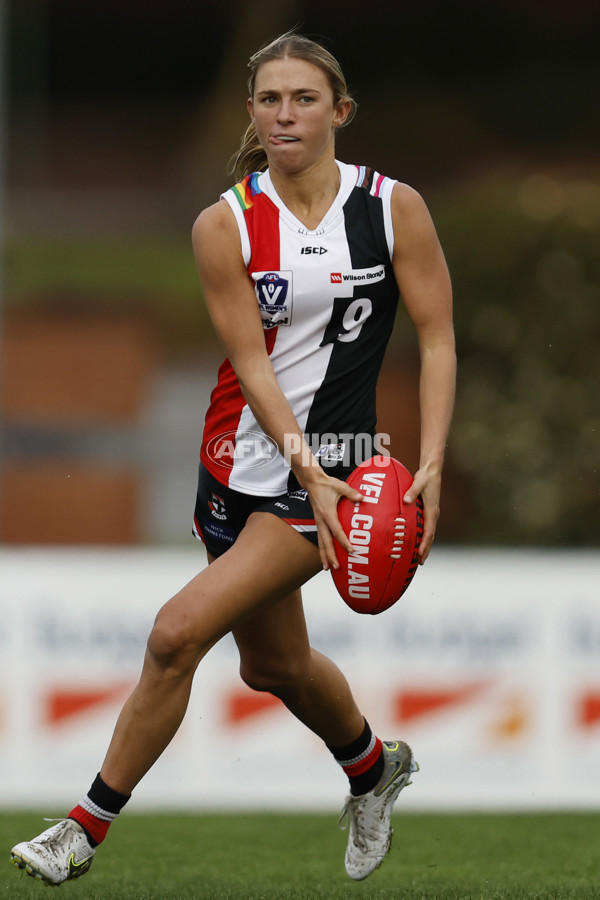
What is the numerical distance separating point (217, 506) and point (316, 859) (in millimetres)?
2005

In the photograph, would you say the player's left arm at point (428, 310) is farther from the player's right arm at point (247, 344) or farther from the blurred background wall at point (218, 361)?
the blurred background wall at point (218, 361)

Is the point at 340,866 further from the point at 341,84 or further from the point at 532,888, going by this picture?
the point at 341,84

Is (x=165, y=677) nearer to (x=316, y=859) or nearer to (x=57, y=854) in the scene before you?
(x=57, y=854)

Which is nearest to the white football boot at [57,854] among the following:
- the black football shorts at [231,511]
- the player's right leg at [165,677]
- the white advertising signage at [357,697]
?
the player's right leg at [165,677]

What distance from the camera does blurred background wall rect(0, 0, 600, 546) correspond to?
14391 mm

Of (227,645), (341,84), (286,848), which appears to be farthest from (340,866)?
(341,84)

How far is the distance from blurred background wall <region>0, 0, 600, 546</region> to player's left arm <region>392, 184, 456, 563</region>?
317cm

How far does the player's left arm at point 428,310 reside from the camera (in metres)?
4.07

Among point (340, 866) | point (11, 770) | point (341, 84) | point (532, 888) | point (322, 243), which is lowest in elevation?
point (11, 770)

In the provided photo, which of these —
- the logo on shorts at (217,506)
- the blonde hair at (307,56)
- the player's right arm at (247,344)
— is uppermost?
the blonde hair at (307,56)

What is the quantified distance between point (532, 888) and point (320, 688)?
3.26 ft

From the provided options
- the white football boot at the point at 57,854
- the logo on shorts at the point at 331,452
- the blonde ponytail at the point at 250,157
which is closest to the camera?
the white football boot at the point at 57,854

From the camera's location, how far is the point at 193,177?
940 inches

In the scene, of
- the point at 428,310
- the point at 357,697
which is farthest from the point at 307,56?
the point at 357,697
